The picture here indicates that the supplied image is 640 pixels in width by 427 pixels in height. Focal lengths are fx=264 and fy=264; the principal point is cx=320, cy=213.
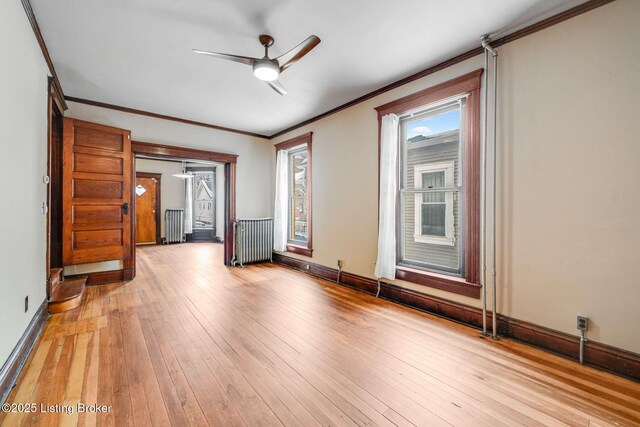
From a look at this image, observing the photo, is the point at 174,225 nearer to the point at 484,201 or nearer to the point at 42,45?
the point at 42,45

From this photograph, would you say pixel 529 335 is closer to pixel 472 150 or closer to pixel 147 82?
pixel 472 150

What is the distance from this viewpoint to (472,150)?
268cm

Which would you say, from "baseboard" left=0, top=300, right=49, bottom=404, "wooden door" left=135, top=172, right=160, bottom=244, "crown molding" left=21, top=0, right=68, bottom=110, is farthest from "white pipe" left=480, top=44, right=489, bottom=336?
"wooden door" left=135, top=172, right=160, bottom=244

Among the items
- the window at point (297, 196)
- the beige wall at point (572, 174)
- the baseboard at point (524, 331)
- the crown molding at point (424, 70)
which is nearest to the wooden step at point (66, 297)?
the crown molding at point (424, 70)

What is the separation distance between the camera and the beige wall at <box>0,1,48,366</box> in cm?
174

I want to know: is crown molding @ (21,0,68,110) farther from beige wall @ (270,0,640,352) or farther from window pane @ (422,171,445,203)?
window pane @ (422,171,445,203)

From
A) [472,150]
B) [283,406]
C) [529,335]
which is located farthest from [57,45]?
[529,335]

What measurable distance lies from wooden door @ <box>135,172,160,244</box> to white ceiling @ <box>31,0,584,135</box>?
5.04 meters

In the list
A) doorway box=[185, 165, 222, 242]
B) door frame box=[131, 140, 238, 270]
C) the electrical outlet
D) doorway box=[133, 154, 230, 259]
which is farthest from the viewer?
doorway box=[185, 165, 222, 242]

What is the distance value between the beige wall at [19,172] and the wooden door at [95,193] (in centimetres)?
115

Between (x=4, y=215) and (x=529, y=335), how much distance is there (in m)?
4.09

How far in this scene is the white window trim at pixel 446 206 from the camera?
9.82 feet

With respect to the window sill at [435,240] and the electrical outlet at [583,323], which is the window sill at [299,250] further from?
the electrical outlet at [583,323]

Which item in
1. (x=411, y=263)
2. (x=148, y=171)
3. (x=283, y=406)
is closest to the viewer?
(x=283, y=406)
